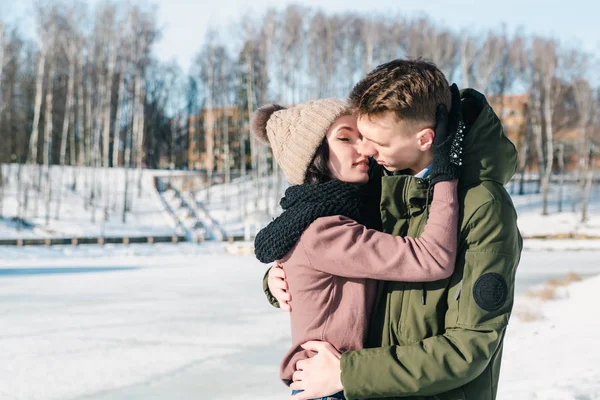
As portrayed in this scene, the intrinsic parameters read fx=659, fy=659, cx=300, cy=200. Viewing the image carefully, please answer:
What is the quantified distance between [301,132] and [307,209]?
1.02ft

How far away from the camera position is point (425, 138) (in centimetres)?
173

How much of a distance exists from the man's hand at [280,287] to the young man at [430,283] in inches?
11.9

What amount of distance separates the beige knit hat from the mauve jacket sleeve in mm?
288

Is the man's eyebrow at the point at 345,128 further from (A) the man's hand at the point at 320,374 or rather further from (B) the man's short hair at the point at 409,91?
(A) the man's hand at the point at 320,374

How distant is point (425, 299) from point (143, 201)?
118ft

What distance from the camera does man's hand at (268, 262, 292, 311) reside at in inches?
84.0

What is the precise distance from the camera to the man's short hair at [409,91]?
1.67 meters

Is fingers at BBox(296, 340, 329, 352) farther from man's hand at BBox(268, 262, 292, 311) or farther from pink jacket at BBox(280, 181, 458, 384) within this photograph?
man's hand at BBox(268, 262, 292, 311)

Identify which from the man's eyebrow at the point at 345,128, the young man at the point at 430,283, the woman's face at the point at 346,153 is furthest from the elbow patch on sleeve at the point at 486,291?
the man's eyebrow at the point at 345,128

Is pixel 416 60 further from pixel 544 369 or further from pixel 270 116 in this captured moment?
pixel 544 369

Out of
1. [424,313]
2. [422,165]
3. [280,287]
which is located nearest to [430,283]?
Answer: [424,313]

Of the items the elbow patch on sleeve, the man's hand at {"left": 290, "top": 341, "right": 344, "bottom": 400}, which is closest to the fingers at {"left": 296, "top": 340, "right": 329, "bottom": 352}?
the man's hand at {"left": 290, "top": 341, "right": 344, "bottom": 400}

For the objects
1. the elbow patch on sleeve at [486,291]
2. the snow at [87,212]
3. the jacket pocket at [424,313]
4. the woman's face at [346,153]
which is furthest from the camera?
the snow at [87,212]

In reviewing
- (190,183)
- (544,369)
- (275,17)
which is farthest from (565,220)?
(544,369)
